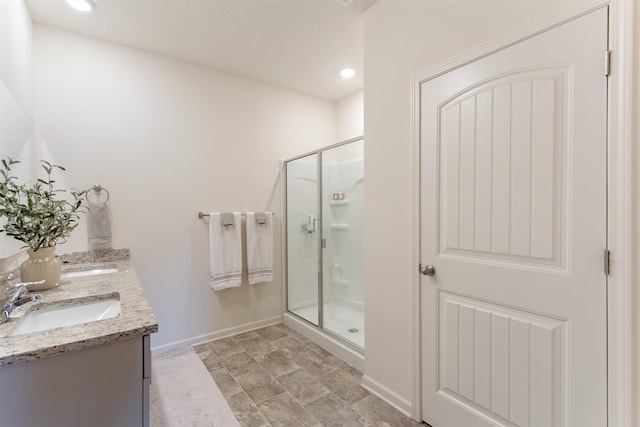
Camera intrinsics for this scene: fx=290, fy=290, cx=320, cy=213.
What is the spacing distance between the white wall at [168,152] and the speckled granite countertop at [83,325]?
2.56 feet

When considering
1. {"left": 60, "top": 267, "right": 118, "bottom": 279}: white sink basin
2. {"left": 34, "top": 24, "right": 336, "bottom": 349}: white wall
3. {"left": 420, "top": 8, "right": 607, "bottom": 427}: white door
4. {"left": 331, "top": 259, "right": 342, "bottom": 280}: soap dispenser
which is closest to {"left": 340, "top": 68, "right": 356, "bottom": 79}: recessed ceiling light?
{"left": 34, "top": 24, "right": 336, "bottom": 349}: white wall

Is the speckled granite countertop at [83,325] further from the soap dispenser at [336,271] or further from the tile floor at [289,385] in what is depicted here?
the soap dispenser at [336,271]

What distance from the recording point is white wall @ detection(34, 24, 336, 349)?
2.16m

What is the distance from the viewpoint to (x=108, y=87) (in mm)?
2293

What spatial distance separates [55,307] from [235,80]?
2386mm

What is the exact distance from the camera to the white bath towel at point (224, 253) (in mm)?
2686

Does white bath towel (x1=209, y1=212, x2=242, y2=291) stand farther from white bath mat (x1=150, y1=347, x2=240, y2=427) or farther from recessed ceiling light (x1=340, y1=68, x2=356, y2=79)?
recessed ceiling light (x1=340, y1=68, x2=356, y2=79)

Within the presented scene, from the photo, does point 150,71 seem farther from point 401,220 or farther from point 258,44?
point 401,220

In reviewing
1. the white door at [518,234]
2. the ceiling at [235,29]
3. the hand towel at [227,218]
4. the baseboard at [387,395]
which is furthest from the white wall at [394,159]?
the hand towel at [227,218]

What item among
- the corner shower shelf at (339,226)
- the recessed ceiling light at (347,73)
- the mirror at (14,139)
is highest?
the recessed ceiling light at (347,73)

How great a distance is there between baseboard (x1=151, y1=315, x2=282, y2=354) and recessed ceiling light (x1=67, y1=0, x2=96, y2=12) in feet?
8.44

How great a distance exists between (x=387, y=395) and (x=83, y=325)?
1682mm

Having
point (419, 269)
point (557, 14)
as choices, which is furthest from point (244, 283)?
point (557, 14)

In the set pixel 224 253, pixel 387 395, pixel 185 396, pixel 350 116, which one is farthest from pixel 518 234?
pixel 350 116
